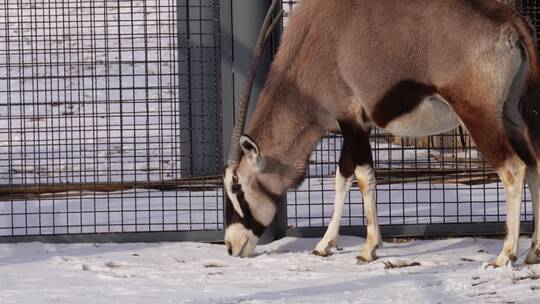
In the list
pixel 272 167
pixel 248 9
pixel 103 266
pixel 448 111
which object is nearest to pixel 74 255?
pixel 103 266

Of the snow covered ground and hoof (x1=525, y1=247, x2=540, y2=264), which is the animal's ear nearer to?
the snow covered ground

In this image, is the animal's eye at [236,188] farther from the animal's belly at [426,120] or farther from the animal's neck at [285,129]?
the animal's belly at [426,120]

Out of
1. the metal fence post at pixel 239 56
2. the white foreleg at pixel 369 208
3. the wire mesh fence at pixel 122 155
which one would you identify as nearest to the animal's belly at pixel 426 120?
the white foreleg at pixel 369 208

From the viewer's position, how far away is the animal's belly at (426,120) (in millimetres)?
7680

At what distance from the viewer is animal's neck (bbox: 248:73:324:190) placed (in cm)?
802

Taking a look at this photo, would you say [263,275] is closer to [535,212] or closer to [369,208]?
[369,208]

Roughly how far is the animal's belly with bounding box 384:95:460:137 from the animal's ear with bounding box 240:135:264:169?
88cm

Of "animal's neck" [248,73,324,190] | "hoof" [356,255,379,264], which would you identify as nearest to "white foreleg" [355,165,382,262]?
"hoof" [356,255,379,264]

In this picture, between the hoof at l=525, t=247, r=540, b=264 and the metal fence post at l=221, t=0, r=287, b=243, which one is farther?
the metal fence post at l=221, t=0, r=287, b=243

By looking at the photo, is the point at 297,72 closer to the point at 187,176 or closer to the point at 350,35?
the point at 350,35

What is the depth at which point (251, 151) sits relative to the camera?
786 centimetres

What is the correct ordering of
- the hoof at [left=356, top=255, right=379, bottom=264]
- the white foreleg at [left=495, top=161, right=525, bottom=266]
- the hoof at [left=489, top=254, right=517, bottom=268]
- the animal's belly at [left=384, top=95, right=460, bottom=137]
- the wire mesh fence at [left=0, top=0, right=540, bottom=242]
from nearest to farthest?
the hoof at [left=489, top=254, right=517, bottom=268] → the white foreleg at [left=495, top=161, right=525, bottom=266] → the animal's belly at [left=384, top=95, right=460, bottom=137] → the hoof at [left=356, top=255, right=379, bottom=264] → the wire mesh fence at [left=0, top=0, right=540, bottom=242]

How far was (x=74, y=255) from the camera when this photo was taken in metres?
8.27

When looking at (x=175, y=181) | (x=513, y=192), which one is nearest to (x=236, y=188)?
(x=513, y=192)
